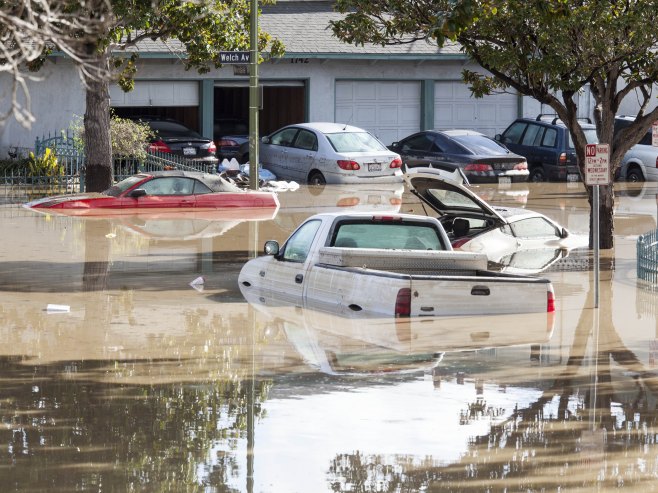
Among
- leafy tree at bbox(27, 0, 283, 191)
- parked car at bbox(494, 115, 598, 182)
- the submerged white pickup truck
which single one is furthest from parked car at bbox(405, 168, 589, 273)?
parked car at bbox(494, 115, 598, 182)

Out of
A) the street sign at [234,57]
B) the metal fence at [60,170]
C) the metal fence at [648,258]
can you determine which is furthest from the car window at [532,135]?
the metal fence at [648,258]

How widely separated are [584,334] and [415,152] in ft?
64.6

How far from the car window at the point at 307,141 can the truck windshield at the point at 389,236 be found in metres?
16.9

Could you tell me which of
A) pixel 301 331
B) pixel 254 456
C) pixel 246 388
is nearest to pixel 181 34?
pixel 301 331

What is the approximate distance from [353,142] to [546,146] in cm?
559

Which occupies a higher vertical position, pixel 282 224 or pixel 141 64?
pixel 141 64

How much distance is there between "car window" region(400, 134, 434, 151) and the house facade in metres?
4.46

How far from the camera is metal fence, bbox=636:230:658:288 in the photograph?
16.8 m

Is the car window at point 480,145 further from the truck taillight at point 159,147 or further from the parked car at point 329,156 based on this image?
the truck taillight at point 159,147

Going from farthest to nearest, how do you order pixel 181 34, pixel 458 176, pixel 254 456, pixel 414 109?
pixel 414 109 < pixel 181 34 < pixel 458 176 < pixel 254 456

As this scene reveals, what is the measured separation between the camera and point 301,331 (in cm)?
1294

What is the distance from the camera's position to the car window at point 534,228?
19.5 m

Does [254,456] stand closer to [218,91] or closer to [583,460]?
[583,460]

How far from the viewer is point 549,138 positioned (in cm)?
3309
